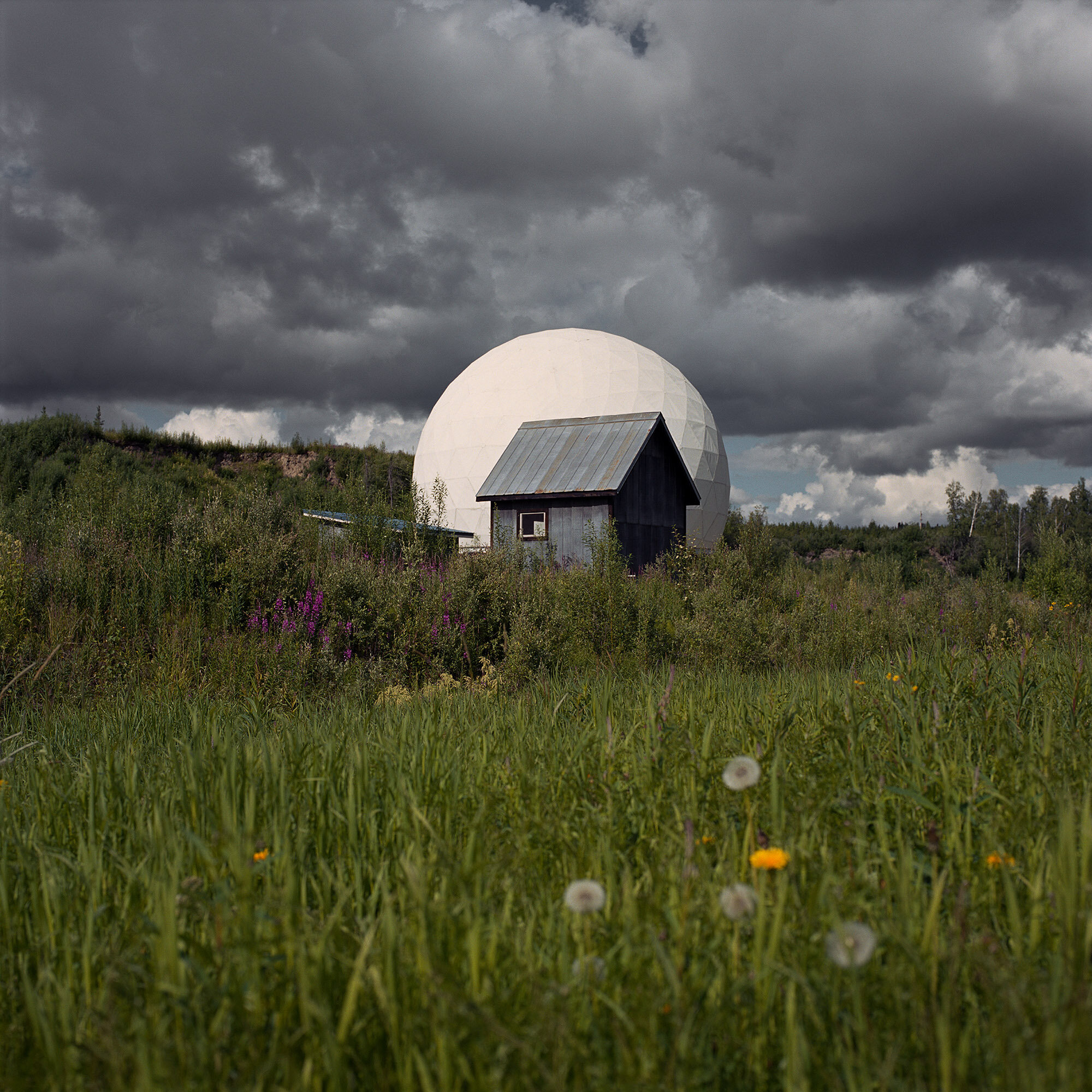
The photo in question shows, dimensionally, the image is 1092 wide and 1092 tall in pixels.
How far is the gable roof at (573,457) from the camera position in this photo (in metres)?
19.4

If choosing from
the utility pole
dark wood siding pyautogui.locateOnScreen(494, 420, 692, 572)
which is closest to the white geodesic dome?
dark wood siding pyautogui.locateOnScreen(494, 420, 692, 572)

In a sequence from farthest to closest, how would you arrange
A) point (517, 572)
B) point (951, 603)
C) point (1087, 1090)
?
point (951, 603) < point (517, 572) < point (1087, 1090)

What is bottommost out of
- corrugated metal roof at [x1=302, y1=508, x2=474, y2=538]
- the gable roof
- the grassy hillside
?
the grassy hillside

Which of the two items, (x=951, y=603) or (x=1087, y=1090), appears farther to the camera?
(x=951, y=603)

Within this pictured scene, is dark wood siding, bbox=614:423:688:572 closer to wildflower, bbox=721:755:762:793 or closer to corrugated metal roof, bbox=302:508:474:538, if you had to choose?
corrugated metal roof, bbox=302:508:474:538

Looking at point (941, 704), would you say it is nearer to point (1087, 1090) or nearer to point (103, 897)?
point (1087, 1090)

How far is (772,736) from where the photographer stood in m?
3.05

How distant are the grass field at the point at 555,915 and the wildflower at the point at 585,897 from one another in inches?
3.8

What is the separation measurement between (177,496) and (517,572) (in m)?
8.17

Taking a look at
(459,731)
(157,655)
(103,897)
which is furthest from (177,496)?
(103,897)

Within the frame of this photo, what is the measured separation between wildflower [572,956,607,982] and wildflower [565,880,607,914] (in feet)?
0.28

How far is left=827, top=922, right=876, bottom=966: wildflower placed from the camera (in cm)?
119

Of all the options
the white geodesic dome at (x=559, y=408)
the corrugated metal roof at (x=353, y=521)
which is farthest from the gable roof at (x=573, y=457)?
the white geodesic dome at (x=559, y=408)

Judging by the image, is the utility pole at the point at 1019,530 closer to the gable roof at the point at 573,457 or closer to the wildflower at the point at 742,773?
the gable roof at the point at 573,457
